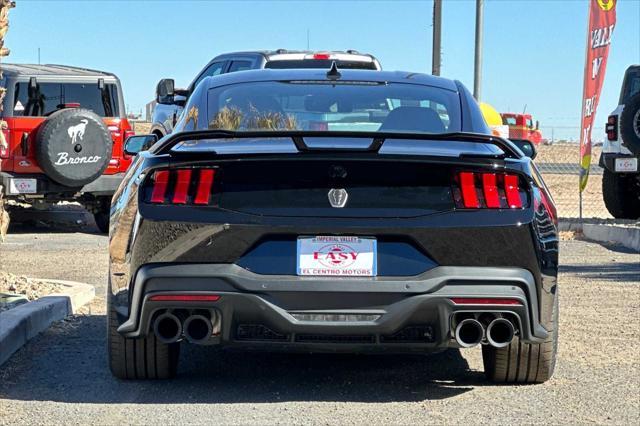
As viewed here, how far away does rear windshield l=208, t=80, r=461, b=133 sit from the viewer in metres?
6.25

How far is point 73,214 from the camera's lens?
17594 millimetres

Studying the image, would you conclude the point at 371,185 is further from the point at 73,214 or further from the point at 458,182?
the point at 73,214

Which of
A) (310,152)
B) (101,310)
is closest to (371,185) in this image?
(310,152)

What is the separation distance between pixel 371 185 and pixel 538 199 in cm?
74

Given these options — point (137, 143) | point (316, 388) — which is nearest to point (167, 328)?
point (316, 388)

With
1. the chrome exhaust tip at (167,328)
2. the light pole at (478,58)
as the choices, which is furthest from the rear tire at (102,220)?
the chrome exhaust tip at (167,328)

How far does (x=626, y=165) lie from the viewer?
1669 cm

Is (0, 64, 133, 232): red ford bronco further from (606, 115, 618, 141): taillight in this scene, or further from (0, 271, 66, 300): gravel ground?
(606, 115, 618, 141): taillight

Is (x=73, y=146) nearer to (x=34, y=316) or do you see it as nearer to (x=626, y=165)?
(x=34, y=316)

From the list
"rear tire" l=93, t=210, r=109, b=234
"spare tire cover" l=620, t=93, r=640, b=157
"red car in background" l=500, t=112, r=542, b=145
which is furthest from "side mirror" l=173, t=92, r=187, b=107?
"red car in background" l=500, t=112, r=542, b=145

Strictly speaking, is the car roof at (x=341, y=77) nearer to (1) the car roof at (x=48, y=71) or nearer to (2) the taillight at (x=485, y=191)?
(2) the taillight at (x=485, y=191)

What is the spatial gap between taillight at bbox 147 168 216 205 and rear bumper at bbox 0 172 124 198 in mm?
9417

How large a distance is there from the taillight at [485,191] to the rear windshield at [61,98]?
10.1 metres

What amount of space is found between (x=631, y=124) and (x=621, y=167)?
3.92 feet
